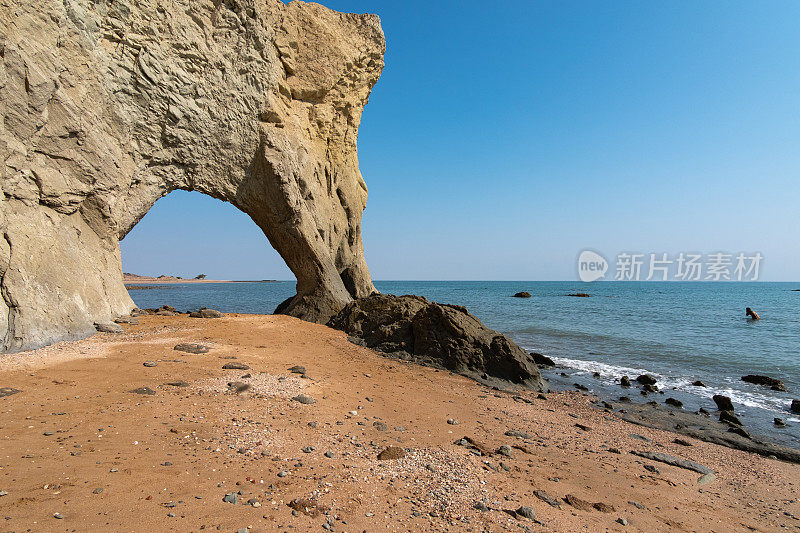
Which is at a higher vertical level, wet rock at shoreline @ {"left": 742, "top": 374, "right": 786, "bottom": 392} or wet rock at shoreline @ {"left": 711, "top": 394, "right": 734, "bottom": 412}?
wet rock at shoreline @ {"left": 742, "top": 374, "right": 786, "bottom": 392}

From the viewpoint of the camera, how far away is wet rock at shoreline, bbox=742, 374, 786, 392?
10.9 metres

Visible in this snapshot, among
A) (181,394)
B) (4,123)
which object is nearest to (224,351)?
(181,394)

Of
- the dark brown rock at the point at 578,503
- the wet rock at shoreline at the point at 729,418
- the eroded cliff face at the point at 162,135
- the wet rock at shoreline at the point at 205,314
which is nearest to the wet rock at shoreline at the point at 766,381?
the wet rock at shoreline at the point at 729,418

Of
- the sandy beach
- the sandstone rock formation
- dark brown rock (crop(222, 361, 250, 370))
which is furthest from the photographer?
the sandstone rock formation

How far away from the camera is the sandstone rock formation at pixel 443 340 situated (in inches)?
383

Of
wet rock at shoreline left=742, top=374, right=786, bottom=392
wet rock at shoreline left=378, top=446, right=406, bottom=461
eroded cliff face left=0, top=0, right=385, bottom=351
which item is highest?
eroded cliff face left=0, top=0, right=385, bottom=351

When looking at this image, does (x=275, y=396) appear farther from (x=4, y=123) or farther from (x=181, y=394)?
(x=4, y=123)

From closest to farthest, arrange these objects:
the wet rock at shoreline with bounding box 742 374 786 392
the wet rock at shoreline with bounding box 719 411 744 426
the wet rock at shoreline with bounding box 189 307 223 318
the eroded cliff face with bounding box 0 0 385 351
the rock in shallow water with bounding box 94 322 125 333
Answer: the eroded cliff face with bounding box 0 0 385 351
the wet rock at shoreline with bounding box 719 411 744 426
the rock in shallow water with bounding box 94 322 125 333
the wet rock at shoreline with bounding box 742 374 786 392
the wet rock at shoreline with bounding box 189 307 223 318

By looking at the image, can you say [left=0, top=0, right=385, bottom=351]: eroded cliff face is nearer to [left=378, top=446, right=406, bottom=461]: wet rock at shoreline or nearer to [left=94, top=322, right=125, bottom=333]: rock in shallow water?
[left=94, top=322, right=125, bottom=333]: rock in shallow water

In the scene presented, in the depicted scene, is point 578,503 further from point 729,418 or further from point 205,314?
point 205,314

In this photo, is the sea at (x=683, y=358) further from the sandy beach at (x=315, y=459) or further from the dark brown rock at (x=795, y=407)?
the sandy beach at (x=315, y=459)

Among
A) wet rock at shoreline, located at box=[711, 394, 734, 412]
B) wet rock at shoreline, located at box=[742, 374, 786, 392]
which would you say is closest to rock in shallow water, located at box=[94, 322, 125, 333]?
wet rock at shoreline, located at box=[711, 394, 734, 412]

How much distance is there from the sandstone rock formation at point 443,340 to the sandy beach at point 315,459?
1760mm

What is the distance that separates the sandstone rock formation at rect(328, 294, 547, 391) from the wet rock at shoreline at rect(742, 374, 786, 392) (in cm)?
718
